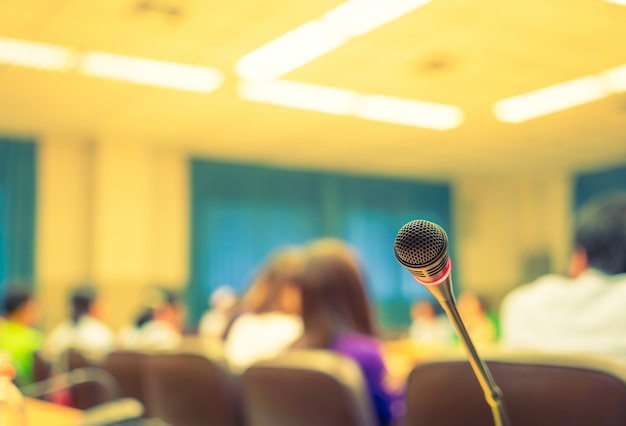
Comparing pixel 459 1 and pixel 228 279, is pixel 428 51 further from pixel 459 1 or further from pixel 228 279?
pixel 228 279

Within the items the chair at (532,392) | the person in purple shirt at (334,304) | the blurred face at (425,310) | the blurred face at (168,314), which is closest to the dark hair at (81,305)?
the blurred face at (168,314)

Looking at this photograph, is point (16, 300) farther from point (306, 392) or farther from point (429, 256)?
point (429, 256)

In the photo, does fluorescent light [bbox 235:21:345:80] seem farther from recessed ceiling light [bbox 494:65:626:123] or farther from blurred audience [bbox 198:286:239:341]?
blurred audience [bbox 198:286:239:341]

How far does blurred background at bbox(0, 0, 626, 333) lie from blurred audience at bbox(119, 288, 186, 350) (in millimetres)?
1291

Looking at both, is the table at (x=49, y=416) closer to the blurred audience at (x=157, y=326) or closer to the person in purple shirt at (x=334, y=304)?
the person in purple shirt at (x=334, y=304)

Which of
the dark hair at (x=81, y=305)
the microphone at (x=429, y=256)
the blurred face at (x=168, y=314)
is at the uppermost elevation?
the microphone at (x=429, y=256)

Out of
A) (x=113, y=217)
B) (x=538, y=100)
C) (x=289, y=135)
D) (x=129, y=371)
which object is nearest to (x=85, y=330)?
(x=129, y=371)

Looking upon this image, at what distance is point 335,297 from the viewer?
2232mm

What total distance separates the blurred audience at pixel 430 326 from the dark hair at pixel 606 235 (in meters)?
3.84

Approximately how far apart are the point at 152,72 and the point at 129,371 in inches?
114

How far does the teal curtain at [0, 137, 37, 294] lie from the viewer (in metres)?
6.73

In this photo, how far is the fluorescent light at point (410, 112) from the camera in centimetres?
270

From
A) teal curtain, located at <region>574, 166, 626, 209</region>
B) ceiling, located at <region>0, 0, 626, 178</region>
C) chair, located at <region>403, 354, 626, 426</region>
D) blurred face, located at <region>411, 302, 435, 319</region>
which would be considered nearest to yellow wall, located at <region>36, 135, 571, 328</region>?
ceiling, located at <region>0, 0, 626, 178</region>

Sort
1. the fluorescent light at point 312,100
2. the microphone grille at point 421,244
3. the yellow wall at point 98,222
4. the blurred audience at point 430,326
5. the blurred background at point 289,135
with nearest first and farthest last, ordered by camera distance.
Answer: the microphone grille at point 421,244 → the blurred background at point 289,135 → the fluorescent light at point 312,100 → the blurred audience at point 430,326 → the yellow wall at point 98,222
